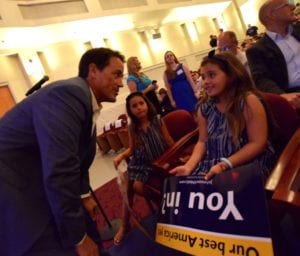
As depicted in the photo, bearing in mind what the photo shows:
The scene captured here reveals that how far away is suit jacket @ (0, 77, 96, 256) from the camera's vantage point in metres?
1.17

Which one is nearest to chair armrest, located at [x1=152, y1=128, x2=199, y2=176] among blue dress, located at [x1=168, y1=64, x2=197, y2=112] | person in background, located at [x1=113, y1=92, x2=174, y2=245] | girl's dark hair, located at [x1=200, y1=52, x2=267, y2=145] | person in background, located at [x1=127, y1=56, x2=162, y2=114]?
person in background, located at [x1=113, y1=92, x2=174, y2=245]

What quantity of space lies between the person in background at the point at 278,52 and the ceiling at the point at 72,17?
754cm

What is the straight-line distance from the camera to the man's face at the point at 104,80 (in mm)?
1467

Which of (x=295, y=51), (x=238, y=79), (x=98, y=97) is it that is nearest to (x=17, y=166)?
(x=98, y=97)

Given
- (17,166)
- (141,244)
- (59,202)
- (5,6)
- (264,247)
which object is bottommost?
(141,244)

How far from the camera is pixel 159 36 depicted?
→ 13258 mm

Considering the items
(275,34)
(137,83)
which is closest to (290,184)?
(275,34)

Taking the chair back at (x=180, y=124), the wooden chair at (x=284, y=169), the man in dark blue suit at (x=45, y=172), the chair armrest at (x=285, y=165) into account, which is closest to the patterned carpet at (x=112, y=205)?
the chair back at (x=180, y=124)

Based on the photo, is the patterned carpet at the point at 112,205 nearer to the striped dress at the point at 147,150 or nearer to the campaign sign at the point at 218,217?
the striped dress at the point at 147,150

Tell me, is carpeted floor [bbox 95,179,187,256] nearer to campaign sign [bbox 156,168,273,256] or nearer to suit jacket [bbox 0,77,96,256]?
campaign sign [bbox 156,168,273,256]

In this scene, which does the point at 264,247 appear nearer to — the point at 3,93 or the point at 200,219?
the point at 200,219

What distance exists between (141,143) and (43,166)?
1.77m

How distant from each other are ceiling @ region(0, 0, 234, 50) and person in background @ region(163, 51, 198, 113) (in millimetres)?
5602

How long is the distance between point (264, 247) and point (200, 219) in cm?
31
